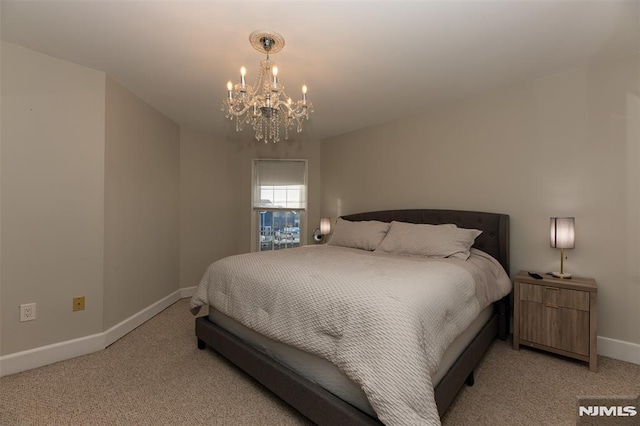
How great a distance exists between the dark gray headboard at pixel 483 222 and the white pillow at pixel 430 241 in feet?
0.52

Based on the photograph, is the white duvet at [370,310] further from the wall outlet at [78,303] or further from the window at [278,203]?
the window at [278,203]

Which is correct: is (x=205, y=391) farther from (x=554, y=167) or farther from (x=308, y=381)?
(x=554, y=167)

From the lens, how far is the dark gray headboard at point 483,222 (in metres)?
2.60

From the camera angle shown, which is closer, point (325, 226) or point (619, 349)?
point (619, 349)

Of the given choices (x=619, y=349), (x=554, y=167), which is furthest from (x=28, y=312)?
(x=619, y=349)

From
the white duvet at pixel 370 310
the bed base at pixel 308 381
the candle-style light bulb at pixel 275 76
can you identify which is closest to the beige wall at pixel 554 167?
the white duvet at pixel 370 310

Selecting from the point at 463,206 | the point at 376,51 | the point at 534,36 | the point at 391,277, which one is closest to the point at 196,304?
the point at 391,277

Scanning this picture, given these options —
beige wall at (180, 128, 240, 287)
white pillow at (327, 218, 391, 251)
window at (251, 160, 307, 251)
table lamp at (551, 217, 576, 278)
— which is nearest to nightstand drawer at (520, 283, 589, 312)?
table lamp at (551, 217, 576, 278)

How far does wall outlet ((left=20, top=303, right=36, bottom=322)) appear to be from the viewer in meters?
2.04

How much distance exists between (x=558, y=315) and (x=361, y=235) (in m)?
1.72

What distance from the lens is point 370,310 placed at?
1.30 meters

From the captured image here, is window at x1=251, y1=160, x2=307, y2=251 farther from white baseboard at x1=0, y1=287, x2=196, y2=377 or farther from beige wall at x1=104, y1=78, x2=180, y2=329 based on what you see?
white baseboard at x1=0, y1=287, x2=196, y2=377

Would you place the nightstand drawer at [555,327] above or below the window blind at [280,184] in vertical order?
below

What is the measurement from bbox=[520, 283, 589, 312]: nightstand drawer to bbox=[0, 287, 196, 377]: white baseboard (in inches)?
134
